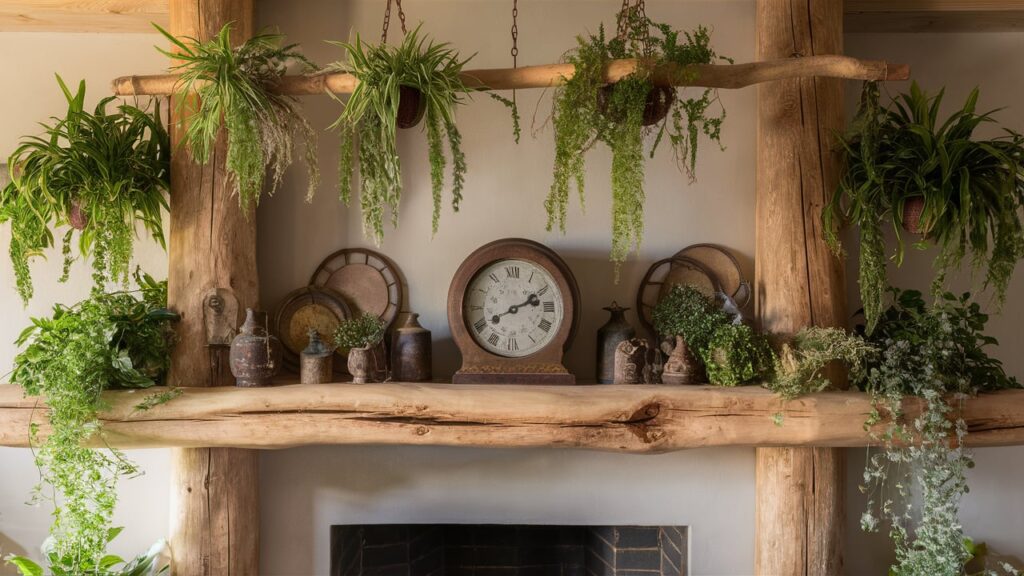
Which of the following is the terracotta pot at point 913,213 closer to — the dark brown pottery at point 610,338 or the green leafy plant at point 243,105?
the dark brown pottery at point 610,338

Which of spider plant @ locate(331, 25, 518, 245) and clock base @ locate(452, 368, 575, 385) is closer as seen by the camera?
spider plant @ locate(331, 25, 518, 245)

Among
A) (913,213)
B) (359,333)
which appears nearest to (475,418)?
(359,333)

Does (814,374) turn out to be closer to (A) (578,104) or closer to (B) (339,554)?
(A) (578,104)

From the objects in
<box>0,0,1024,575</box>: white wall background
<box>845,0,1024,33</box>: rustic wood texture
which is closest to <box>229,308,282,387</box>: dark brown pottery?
<box>0,0,1024,575</box>: white wall background

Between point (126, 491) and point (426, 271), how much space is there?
1.28m

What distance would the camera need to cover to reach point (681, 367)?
220 cm

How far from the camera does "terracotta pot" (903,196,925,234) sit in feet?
6.87

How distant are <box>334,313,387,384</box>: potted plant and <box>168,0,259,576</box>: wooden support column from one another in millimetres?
345

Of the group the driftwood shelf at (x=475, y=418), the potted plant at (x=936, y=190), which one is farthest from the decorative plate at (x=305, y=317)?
the potted plant at (x=936, y=190)

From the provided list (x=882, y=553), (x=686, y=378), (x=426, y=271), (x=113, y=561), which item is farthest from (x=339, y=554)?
(x=882, y=553)

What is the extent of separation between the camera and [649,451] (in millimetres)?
2094

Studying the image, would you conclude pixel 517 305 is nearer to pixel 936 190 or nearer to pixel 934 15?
pixel 936 190

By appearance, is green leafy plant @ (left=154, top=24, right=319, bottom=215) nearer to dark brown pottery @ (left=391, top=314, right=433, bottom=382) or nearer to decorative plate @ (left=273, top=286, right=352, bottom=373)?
decorative plate @ (left=273, top=286, right=352, bottom=373)

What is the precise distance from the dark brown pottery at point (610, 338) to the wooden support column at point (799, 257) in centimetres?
45
